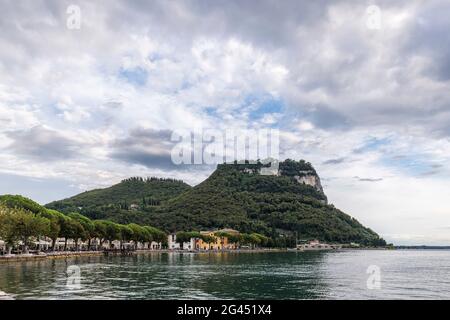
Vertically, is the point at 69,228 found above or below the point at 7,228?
below

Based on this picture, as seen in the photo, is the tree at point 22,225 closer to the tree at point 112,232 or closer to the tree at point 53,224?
the tree at point 53,224

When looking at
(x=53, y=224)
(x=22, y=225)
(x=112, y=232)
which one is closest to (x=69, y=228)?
(x=53, y=224)

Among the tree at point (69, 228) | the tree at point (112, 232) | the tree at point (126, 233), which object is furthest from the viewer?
the tree at point (126, 233)

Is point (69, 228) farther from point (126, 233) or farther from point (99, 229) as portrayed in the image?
point (126, 233)

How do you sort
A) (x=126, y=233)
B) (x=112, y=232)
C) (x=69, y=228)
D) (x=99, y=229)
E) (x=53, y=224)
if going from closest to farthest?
(x=53, y=224)
(x=69, y=228)
(x=99, y=229)
(x=112, y=232)
(x=126, y=233)

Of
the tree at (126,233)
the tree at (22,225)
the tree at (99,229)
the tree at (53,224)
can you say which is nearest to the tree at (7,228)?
the tree at (22,225)

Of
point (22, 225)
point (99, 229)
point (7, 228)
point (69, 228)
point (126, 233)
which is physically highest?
point (22, 225)

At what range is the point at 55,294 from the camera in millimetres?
44062

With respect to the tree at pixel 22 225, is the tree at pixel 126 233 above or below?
below

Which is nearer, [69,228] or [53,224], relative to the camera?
[53,224]

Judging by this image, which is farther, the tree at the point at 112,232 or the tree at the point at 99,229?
the tree at the point at 112,232

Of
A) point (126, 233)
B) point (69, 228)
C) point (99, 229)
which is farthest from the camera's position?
point (126, 233)
